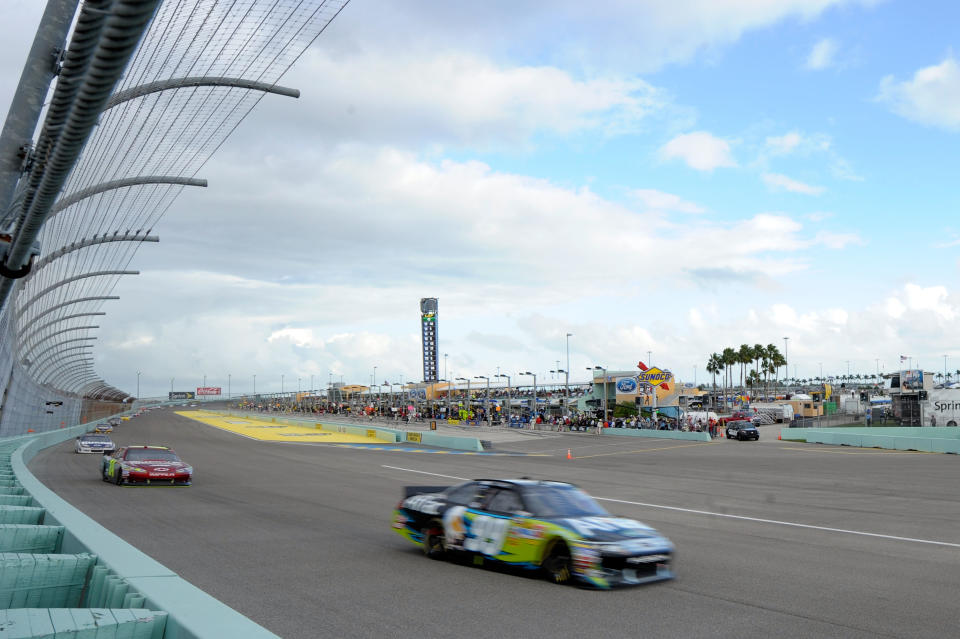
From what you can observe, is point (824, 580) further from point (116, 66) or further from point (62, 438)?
point (62, 438)

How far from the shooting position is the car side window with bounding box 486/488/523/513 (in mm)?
10305

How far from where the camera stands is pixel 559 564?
9.39m

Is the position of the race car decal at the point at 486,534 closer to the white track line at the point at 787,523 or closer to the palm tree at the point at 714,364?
the white track line at the point at 787,523

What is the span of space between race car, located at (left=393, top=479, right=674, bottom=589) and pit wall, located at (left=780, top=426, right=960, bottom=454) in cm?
3550

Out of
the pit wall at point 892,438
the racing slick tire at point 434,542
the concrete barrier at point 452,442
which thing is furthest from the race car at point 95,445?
the pit wall at point 892,438

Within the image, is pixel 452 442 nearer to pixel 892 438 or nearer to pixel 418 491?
pixel 892 438

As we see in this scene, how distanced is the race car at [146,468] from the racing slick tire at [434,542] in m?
13.0

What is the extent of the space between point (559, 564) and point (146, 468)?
15.8 metres

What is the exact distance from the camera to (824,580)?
9.63m

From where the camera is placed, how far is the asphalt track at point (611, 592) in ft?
25.0

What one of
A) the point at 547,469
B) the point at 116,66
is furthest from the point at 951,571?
the point at 547,469

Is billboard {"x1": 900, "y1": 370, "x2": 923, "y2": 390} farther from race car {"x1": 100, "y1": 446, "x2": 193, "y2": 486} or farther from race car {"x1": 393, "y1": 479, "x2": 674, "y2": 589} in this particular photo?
race car {"x1": 393, "y1": 479, "x2": 674, "y2": 589}

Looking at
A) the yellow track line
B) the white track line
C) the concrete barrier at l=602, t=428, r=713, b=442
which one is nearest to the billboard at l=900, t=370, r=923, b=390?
the concrete barrier at l=602, t=428, r=713, b=442

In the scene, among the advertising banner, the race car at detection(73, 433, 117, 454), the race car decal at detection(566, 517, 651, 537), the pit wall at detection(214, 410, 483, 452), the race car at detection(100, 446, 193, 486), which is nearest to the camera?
the race car decal at detection(566, 517, 651, 537)
